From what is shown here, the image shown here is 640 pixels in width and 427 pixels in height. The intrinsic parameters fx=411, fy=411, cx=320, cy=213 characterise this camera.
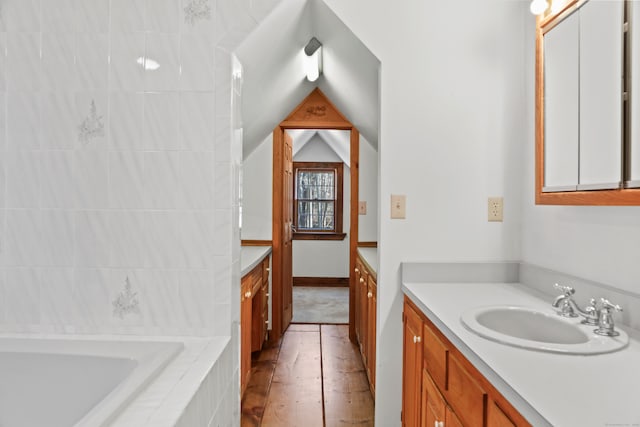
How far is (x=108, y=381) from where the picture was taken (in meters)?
1.37

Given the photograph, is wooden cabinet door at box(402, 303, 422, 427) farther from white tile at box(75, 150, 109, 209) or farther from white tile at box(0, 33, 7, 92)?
white tile at box(0, 33, 7, 92)

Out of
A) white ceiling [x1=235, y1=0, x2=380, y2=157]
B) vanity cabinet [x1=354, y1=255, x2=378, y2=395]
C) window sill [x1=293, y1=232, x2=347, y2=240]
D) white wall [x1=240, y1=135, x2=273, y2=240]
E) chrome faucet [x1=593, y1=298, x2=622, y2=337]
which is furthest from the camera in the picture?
window sill [x1=293, y1=232, x2=347, y2=240]

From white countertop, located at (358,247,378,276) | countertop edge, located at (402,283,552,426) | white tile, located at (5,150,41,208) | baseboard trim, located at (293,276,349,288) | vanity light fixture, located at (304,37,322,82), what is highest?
vanity light fixture, located at (304,37,322,82)

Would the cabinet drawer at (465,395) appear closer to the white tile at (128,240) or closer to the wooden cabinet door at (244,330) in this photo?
the white tile at (128,240)

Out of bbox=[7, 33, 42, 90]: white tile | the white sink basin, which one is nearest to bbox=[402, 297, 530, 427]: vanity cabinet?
the white sink basin

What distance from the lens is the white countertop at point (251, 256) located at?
2436 mm

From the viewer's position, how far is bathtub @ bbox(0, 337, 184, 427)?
4.37 feet

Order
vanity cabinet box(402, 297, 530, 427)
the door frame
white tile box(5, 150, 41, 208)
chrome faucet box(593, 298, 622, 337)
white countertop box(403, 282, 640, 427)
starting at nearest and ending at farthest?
white countertop box(403, 282, 640, 427), vanity cabinet box(402, 297, 530, 427), chrome faucet box(593, 298, 622, 337), white tile box(5, 150, 41, 208), the door frame

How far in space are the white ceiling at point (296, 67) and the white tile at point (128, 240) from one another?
2.55 feet

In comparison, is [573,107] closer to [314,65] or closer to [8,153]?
[314,65]

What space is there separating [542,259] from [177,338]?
1.54m

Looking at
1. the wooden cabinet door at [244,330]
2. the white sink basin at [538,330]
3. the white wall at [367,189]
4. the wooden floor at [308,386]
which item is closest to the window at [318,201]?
the white wall at [367,189]

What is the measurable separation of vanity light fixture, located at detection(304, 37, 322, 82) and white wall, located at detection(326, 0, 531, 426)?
0.57m

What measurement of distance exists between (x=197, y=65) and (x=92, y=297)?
98 cm
